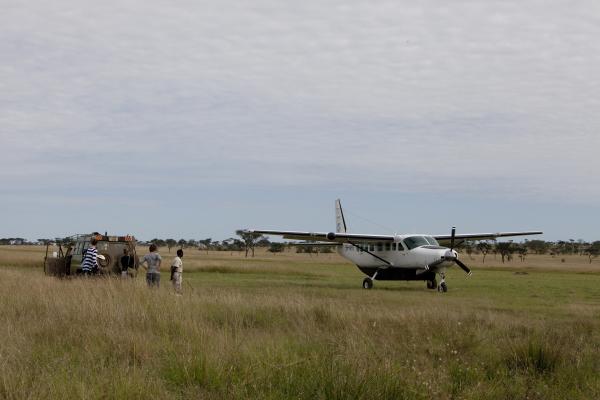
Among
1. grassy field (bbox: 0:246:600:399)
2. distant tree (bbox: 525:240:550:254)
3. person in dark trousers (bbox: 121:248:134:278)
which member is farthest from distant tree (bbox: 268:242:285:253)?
grassy field (bbox: 0:246:600:399)

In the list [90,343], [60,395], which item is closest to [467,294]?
[90,343]

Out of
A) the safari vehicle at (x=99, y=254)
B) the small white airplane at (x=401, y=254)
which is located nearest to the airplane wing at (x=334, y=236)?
the small white airplane at (x=401, y=254)

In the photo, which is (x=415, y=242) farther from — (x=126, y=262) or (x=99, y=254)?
(x=99, y=254)

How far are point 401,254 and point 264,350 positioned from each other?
21.2 metres

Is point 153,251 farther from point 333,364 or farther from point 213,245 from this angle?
point 213,245

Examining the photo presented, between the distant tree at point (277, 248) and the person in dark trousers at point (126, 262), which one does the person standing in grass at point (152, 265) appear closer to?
the person in dark trousers at point (126, 262)

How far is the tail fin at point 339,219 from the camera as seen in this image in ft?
125

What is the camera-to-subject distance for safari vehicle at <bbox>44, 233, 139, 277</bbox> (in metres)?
21.6

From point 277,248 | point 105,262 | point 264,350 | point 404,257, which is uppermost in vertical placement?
point 277,248

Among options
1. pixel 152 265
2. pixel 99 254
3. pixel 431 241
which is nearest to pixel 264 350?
pixel 152 265

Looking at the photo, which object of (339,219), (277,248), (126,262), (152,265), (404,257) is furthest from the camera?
(277,248)

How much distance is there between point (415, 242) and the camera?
2886 cm

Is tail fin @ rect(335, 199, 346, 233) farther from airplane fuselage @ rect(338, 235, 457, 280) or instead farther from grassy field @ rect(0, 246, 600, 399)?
grassy field @ rect(0, 246, 600, 399)

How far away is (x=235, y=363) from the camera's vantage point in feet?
24.9
